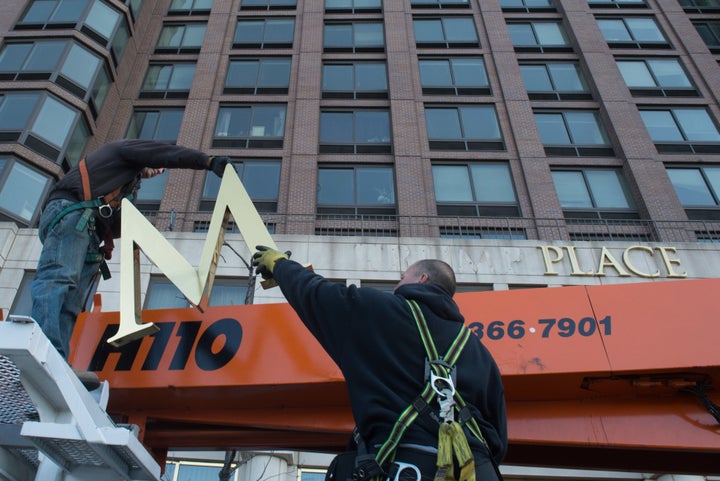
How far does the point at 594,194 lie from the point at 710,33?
13868 millimetres

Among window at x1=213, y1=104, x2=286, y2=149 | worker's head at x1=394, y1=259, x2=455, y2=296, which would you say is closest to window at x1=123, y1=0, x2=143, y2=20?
window at x1=213, y1=104, x2=286, y2=149

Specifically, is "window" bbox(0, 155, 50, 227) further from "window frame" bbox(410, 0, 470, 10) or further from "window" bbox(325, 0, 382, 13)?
"window frame" bbox(410, 0, 470, 10)

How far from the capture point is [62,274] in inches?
161

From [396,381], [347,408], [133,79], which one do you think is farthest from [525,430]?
[133,79]

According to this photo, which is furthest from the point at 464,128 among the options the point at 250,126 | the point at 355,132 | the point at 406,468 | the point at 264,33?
the point at 406,468

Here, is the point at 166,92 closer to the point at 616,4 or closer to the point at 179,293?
the point at 179,293

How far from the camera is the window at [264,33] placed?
27.9 m

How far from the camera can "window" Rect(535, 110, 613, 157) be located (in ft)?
78.5

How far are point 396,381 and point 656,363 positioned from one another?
1852 mm

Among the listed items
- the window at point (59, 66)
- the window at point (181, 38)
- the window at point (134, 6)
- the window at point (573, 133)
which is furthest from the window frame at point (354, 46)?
the window at point (59, 66)

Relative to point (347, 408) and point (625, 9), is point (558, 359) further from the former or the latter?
point (625, 9)

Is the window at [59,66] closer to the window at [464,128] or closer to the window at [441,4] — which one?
the window at [464,128]

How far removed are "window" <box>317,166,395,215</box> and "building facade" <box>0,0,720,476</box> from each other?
0.07 m

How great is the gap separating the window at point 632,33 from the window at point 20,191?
25.4 meters
